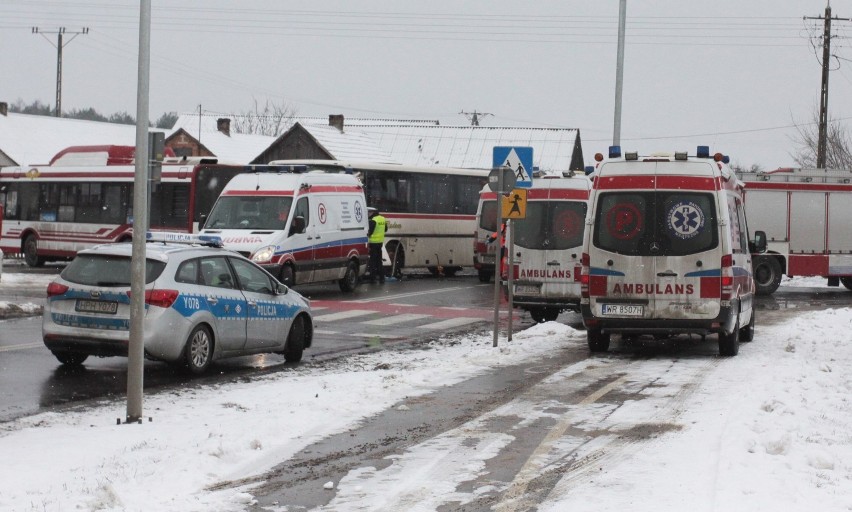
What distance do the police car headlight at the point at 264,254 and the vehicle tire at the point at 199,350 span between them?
1121cm

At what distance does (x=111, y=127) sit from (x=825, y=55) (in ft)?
154

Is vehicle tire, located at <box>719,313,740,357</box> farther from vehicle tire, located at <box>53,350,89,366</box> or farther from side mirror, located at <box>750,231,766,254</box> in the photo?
vehicle tire, located at <box>53,350,89,366</box>

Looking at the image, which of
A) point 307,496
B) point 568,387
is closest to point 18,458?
point 307,496

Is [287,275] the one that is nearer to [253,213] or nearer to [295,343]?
[253,213]

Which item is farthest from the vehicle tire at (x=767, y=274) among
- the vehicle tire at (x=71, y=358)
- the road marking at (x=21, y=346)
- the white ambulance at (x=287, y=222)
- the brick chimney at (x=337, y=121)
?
the brick chimney at (x=337, y=121)

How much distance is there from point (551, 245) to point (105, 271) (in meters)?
9.60

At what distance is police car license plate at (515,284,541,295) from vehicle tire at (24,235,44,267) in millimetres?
20073

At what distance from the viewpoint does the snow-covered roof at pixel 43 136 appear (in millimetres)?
68625

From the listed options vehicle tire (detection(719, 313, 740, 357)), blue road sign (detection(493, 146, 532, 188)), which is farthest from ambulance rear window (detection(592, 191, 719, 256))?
blue road sign (detection(493, 146, 532, 188))

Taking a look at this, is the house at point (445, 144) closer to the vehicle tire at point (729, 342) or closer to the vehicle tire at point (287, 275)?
the vehicle tire at point (287, 275)

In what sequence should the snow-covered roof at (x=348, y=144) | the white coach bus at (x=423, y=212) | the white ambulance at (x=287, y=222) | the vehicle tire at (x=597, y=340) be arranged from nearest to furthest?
1. the vehicle tire at (x=597, y=340)
2. the white ambulance at (x=287, y=222)
3. the white coach bus at (x=423, y=212)
4. the snow-covered roof at (x=348, y=144)

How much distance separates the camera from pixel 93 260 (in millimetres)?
13789

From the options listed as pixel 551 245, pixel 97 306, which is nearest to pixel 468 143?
pixel 551 245

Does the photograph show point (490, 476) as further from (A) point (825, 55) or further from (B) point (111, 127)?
(B) point (111, 127)
